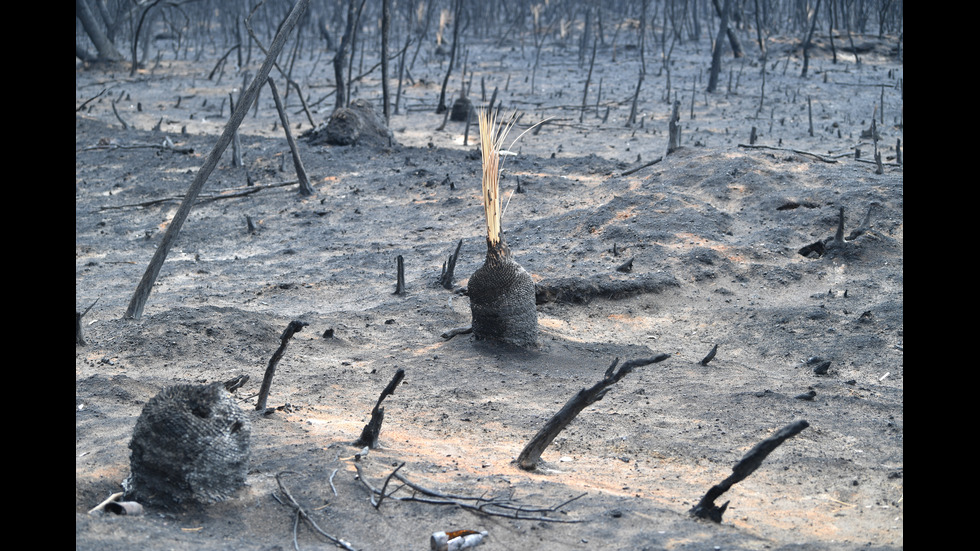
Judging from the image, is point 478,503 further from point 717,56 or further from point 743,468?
point 717,56

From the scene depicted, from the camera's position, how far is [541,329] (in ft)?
19.6

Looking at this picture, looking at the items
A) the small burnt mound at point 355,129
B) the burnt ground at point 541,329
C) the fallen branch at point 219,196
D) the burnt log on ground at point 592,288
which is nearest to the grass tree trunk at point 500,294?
the burnt ground at point 541,329

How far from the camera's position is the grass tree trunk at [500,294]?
536 cm

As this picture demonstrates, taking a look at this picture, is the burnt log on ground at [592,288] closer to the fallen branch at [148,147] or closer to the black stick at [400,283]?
the black stick at [400,283]

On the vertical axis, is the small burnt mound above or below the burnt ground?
above

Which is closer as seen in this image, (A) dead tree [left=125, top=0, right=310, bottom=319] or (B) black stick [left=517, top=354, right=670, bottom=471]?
(B) black stick [left=517, top=354, right=670, bottom=471]

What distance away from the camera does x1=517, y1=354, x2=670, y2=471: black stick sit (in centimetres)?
323

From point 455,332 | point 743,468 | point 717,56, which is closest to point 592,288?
A: point 455,332

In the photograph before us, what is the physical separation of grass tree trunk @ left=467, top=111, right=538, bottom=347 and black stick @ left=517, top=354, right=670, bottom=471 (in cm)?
190

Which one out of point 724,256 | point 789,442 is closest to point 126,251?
point 724,256

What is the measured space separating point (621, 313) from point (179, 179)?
673 centimetres

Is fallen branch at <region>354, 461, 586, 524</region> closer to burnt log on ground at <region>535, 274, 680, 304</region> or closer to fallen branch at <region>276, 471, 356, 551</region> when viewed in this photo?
fallen branch at <region>276, 471, 356, 551</region>

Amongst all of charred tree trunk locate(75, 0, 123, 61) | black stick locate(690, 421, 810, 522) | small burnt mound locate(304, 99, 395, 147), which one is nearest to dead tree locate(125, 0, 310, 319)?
black stick locate(690, 421, 810, 522)

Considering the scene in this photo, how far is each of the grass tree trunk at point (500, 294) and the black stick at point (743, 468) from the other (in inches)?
102
